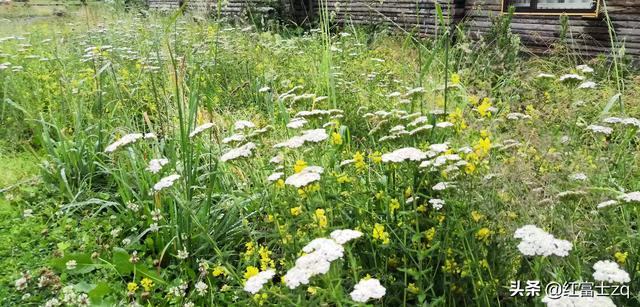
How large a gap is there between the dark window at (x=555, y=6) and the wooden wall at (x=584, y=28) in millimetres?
84

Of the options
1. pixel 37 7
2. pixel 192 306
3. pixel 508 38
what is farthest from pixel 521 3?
pixel 37 7

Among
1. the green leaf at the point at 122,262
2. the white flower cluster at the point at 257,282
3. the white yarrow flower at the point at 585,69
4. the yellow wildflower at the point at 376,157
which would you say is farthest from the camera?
the white yarrow flower at the point at 585,69

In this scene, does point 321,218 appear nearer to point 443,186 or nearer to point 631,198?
point 443,186

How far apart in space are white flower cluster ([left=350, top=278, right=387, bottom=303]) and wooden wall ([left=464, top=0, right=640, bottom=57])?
5.41 metres

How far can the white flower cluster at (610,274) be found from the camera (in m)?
1.35

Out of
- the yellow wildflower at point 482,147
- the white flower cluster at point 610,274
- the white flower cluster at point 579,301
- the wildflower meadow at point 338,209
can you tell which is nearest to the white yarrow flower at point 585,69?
the wildflower meadow at point 338,209

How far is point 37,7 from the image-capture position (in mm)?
15328

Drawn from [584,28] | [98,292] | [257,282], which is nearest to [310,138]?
[257,282]

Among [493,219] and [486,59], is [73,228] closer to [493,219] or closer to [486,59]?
[493,219]

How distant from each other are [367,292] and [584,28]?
6.65m

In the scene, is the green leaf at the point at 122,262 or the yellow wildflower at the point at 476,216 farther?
the green leaf at the point at 122,262

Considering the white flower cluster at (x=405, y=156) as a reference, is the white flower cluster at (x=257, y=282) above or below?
below

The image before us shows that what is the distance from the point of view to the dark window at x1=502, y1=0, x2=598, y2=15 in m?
6.67

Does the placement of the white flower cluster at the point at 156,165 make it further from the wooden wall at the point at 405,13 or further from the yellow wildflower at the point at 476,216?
the wooden wall at the point at 405,13
